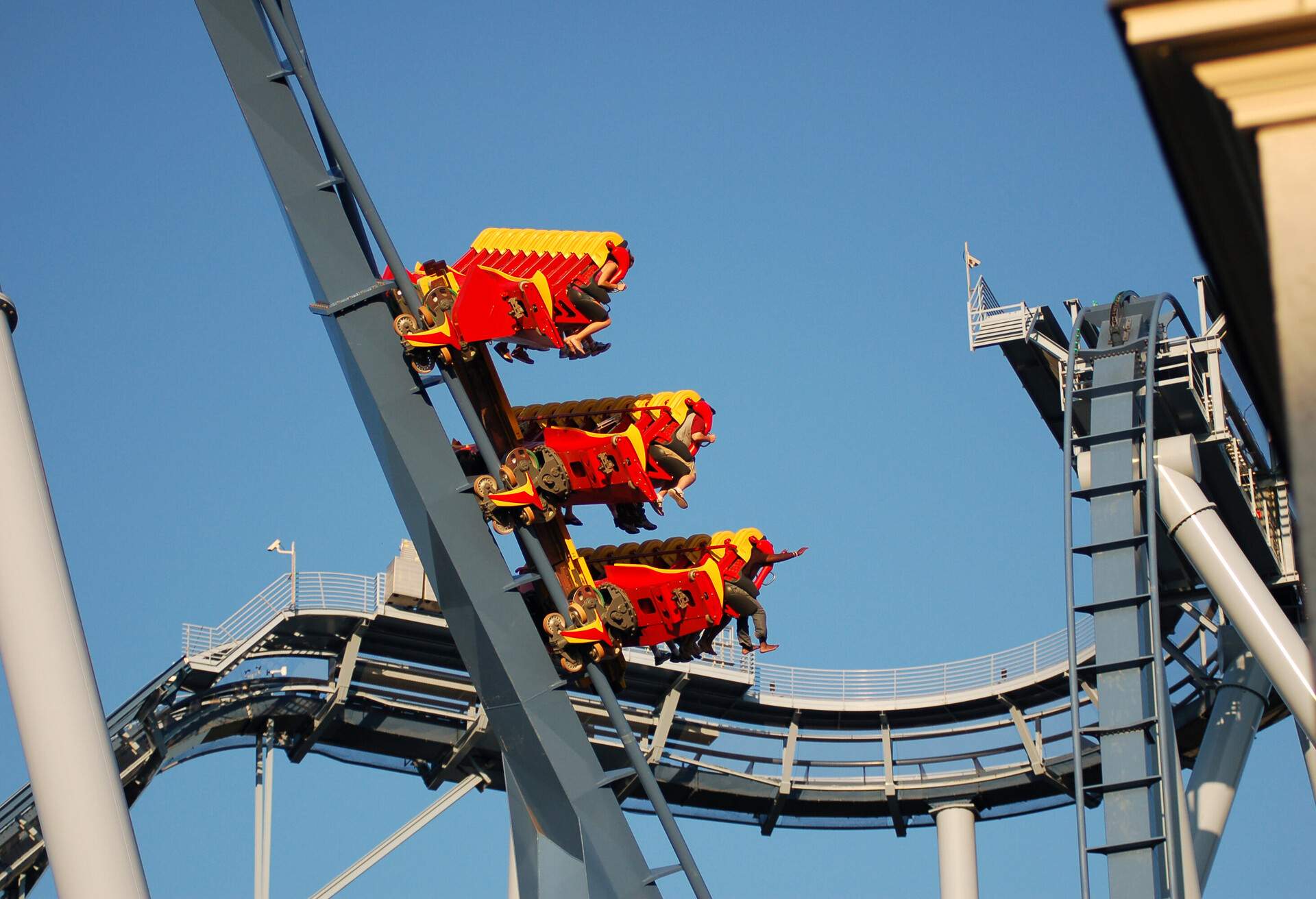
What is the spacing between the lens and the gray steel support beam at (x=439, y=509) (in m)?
13.7

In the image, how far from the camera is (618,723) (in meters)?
13.8

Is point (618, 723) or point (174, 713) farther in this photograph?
point (174, 713)

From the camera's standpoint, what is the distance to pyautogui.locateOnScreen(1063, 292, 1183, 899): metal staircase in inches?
689

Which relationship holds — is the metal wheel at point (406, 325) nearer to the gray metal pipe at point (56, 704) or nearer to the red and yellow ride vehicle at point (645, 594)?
the red and yellow ride vehicle at point (645, 594)

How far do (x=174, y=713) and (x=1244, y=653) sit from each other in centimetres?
1531

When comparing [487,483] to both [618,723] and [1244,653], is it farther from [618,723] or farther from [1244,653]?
[1244,653]

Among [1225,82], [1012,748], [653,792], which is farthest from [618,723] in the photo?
[1012,748]

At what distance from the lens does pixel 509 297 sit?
13.9 meters

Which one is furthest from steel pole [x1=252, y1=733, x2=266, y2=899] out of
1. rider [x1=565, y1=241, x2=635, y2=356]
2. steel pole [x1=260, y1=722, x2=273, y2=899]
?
rider [x1=565, y1=241, x2=635, y2=356]

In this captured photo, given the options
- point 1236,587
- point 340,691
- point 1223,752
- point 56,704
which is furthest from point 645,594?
point 340,691

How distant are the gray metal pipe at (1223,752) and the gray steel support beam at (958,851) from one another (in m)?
Answer: 8.62

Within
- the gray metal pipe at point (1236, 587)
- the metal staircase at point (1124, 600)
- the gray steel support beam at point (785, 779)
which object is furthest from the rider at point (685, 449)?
the gray steel support beam at point (785, 779)

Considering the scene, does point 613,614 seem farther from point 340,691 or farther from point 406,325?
point 340,691

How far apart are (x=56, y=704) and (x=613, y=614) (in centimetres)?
543
